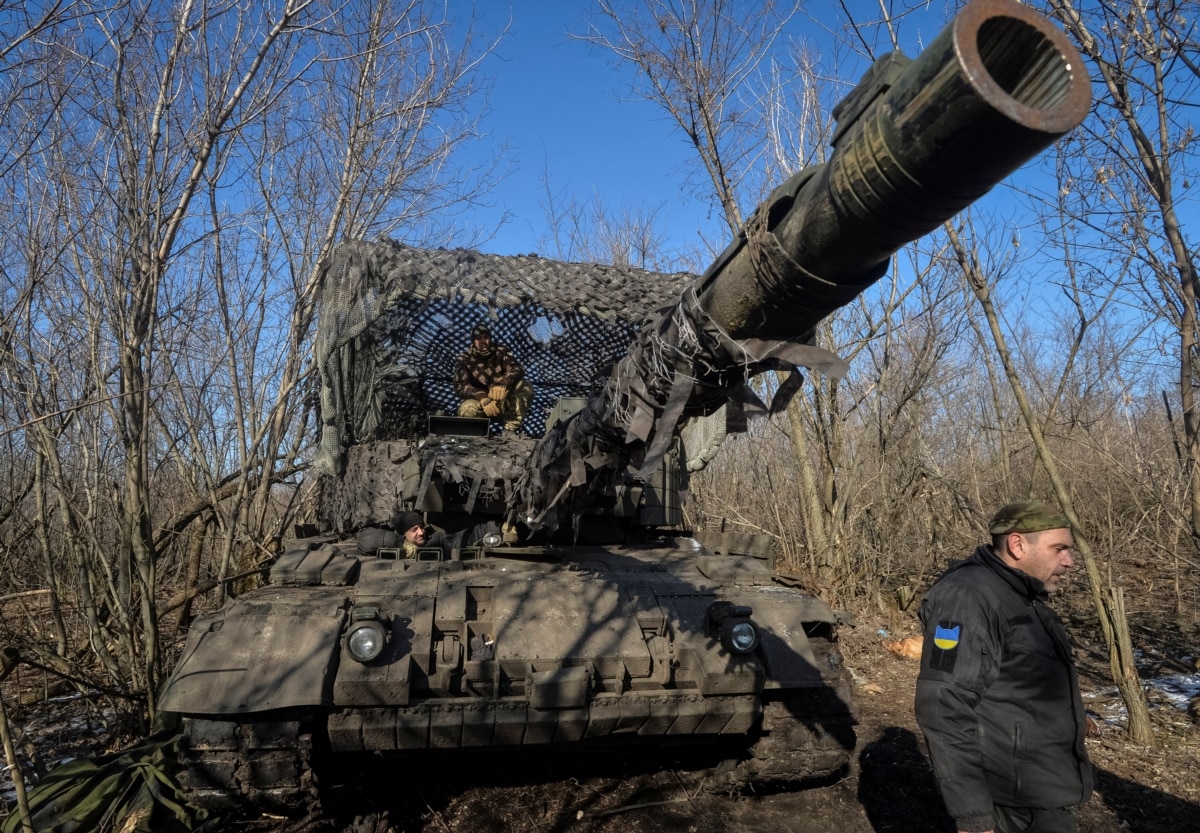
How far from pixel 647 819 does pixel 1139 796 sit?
2.91m

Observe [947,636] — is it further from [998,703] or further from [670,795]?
[670,795]

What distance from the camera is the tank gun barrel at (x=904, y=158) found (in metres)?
1.64

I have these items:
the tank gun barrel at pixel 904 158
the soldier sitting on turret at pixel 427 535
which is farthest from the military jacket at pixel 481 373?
the tank gun barrel at pixel 904 158

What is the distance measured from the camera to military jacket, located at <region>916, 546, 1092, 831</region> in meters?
2.76

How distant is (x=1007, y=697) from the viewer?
2824 mm

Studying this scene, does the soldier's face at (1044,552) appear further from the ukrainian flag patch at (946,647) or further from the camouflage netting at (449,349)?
the camouflage netting at (449,349)

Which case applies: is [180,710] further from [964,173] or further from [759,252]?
[964,173]

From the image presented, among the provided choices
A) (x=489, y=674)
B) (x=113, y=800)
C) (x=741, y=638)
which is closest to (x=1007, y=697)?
(x=741, y=638)

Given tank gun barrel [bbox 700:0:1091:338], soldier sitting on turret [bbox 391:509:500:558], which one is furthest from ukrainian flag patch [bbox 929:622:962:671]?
soldier sitting on turret [bbox 391:509:500:558]

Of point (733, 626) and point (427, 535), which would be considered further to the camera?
point (427, 535)

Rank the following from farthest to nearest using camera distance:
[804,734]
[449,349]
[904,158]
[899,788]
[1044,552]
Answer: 1. [449,349]
2. [899,788]
3. [804,734]
4. [1044,552]
5. [904,158]

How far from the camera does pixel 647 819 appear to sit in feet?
16.0

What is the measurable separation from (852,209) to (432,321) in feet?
16.2

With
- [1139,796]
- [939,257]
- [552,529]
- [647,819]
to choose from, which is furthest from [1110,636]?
[939,257]
